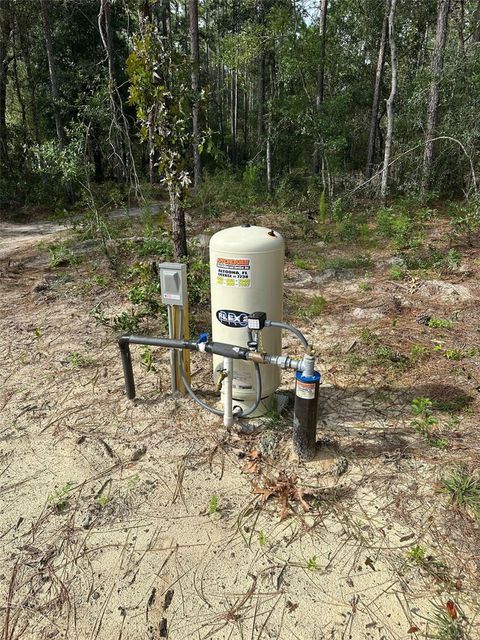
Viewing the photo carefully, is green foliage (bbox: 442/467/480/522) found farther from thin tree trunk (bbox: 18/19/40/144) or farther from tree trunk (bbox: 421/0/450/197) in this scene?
thin tree trunk (bbox: 18/19/40/144)

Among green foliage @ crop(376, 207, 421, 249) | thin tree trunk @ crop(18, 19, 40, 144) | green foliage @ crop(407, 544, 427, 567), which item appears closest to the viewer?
green foliage @ crop(407, 544, 427, 567)

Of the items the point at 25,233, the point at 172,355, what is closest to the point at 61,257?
the point at 25,233

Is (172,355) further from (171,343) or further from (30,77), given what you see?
(30,77)

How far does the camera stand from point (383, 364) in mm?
3707

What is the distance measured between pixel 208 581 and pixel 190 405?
1.44 meters

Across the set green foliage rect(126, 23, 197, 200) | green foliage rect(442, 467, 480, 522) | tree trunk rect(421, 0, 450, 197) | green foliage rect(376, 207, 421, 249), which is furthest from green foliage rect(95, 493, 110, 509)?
tree trunk rect(421, 0, 450, 197)

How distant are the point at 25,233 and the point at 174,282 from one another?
860cm

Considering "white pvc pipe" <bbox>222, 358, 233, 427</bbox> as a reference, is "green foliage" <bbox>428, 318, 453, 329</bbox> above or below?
below

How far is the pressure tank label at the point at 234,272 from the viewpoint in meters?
2.64

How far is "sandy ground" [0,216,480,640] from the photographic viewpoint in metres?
1.79

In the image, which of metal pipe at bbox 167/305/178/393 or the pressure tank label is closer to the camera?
the pressure tank label

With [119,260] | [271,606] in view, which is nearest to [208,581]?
[271,606]

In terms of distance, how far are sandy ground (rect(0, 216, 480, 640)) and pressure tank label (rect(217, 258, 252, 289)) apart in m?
1.05

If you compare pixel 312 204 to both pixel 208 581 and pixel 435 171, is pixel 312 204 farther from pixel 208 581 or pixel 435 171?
pixel 208 581
